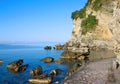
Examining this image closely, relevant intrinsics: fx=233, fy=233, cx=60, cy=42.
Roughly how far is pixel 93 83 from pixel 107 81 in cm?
169

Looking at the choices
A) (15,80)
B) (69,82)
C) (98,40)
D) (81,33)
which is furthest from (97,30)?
(69,82)

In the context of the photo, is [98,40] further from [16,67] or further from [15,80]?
[15,80]

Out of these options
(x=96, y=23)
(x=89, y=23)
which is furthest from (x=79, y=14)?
(x=96, y=23)

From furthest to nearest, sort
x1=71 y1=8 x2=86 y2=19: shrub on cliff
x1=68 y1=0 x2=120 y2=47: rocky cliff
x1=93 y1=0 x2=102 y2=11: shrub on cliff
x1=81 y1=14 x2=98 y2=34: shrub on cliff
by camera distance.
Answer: x1=71 y1=8 x2=86 y2=19: shrub on cliff → x1=81 y1=14 x2=98 y2=34: shrub on cliff → x1=93 y1=0 x2=102 y2=11: shrub on cliff → x1=68 y1=0 x2=120 y2=47: rocky cliff

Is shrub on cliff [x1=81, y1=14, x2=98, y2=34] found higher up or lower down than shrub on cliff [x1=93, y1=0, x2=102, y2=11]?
lower down

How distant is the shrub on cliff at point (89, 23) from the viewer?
3692 inches

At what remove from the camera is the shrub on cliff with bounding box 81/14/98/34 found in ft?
308

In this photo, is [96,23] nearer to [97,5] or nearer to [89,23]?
[89,23]

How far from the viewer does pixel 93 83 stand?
27.0m

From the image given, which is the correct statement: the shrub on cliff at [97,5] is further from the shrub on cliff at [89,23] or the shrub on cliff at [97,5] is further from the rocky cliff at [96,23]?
the shrub on cliff at [89,23]

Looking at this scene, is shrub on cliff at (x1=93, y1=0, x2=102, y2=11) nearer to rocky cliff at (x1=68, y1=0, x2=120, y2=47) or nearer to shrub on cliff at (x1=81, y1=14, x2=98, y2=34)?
rocky cliff at (x1=68, y1=0, x2=120, y2=47)

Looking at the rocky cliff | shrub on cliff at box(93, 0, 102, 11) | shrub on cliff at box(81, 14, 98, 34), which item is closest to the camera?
the rocky cliff

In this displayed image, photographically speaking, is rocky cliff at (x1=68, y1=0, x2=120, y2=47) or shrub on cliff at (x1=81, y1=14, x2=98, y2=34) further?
shrub on cliff at (x1=81, y1=14, x2=98, y2=34)

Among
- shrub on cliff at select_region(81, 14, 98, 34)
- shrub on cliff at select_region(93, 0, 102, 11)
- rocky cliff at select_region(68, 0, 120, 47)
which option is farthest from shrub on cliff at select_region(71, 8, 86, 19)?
shrub on cliff at select_region(93, 0, 102, 11)
